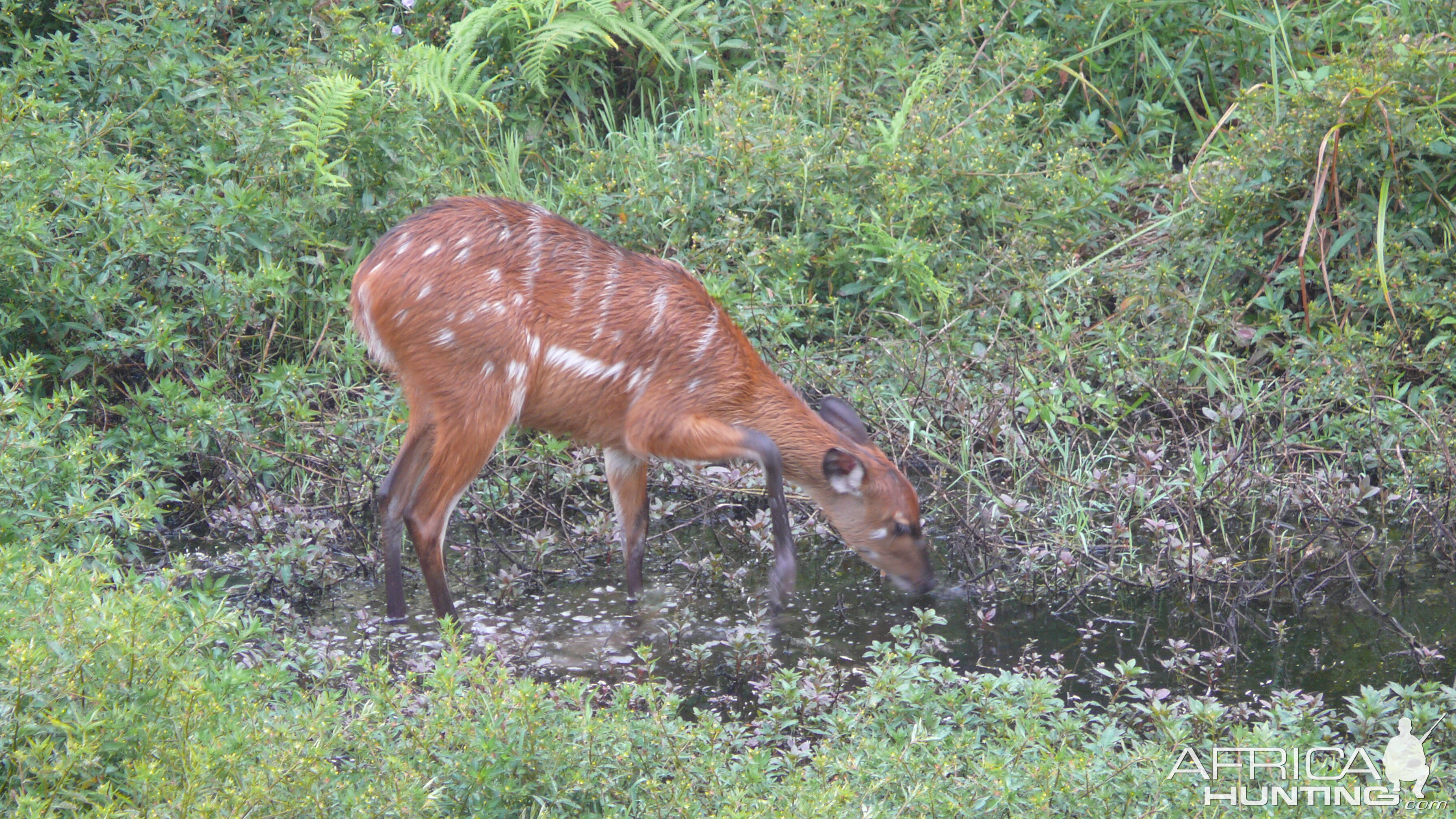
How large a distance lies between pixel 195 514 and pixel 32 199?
144 cm

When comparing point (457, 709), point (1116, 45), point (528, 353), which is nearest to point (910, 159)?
point (1116, 45)

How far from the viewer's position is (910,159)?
6.87m

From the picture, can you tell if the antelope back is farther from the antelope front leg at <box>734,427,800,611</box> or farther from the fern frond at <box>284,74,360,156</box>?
the fern frond at <box>284,74,360,156</box>

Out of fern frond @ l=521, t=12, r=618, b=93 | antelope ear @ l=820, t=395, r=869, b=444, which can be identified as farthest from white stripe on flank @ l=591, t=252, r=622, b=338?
fern frond @ l=521, t=12, r=618, b=93

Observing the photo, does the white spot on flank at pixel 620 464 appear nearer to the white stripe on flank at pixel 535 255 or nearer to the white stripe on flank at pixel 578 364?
the white stripe on flank at pixel 578 364

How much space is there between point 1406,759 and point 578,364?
289 cm

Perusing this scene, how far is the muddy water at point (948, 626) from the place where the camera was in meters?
4.59

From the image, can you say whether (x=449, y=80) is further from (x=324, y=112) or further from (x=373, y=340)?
(x=373, y=340)

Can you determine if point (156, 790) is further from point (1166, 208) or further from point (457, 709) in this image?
point (1166, 208)

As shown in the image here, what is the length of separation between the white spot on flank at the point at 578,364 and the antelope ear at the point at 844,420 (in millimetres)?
838

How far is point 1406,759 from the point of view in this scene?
11.9ft

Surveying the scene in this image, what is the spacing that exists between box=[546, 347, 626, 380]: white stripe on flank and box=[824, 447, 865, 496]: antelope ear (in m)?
0.84

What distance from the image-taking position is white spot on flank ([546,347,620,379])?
16.5 ft

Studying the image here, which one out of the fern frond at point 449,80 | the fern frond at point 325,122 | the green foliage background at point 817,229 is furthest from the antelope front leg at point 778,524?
the fern frond at point 449,80
